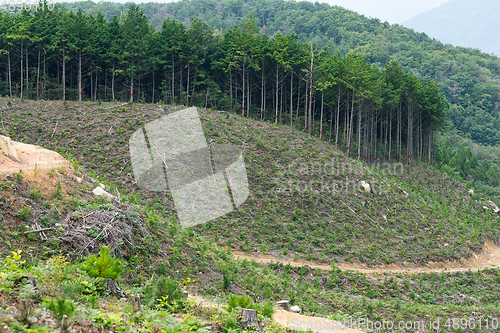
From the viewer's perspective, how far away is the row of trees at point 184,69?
32312mm

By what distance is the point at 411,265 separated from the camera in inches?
784

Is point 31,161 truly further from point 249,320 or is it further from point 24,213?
point 249,320

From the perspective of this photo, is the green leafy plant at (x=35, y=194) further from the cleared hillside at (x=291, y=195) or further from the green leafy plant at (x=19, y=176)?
the cleared hillside at (x=291, y=195)

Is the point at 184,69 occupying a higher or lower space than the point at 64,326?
higher

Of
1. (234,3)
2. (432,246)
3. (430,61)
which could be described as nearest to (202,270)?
(432,246)

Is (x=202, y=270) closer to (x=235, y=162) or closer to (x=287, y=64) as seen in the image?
(x=235, y=162)

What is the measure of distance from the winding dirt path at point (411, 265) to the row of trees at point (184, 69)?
13799 mm

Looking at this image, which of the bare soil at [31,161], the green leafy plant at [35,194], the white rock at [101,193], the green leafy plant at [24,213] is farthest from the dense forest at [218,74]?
the green leafy plant at [24,213]

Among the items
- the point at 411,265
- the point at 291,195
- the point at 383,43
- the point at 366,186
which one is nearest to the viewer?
the point at 411,265

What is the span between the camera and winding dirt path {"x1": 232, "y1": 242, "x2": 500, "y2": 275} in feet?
57.0

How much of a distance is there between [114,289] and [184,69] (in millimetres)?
31589

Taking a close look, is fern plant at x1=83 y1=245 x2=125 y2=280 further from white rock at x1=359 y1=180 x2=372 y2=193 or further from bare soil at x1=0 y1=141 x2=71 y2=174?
white rock at x1=359 y1=180 x2=372 y2=193

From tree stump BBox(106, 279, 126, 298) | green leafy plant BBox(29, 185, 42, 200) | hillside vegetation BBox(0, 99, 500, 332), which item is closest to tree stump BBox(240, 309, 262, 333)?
hillside vegetation BBox(0, 99, 500, 332)

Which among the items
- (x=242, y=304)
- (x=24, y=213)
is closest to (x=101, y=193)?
(x=24, y=213)
